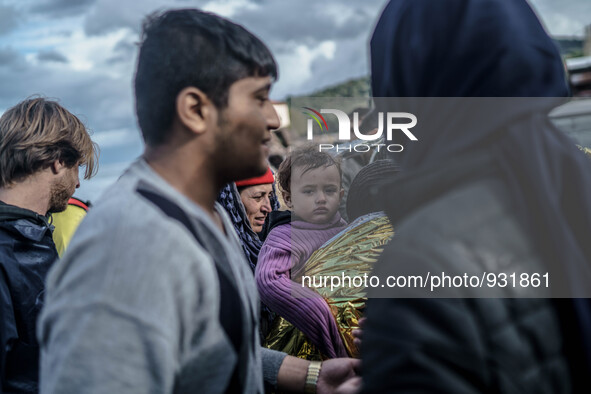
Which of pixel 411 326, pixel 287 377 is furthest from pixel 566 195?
pixel 287 377

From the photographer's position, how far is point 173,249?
0.94m

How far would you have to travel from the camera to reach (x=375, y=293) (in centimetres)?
87

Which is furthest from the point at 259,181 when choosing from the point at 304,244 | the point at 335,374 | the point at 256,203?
the point at 335,374

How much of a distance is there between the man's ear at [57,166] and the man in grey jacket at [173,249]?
1710 millimetres

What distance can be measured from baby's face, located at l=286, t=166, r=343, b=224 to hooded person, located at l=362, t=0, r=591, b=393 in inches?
64.8

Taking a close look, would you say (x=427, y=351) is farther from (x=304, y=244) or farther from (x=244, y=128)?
(x=304, y=244)

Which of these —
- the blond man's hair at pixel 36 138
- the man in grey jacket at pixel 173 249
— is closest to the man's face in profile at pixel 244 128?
the man in grey jacket at pixel 173 249

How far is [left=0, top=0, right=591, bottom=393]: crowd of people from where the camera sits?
0.81 metres

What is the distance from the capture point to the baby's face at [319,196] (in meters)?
2.72

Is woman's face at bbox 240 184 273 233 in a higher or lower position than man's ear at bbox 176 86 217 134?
higher

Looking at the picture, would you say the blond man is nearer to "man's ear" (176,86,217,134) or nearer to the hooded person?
"man's ear" (176,86,217,134)

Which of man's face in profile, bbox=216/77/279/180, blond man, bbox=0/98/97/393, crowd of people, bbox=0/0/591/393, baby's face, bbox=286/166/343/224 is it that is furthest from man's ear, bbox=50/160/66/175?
man's face in profile, bbox=216/77/279/180

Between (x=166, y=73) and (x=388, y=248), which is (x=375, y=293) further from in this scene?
(x=166, y=73)

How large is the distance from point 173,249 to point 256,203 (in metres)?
2.65
